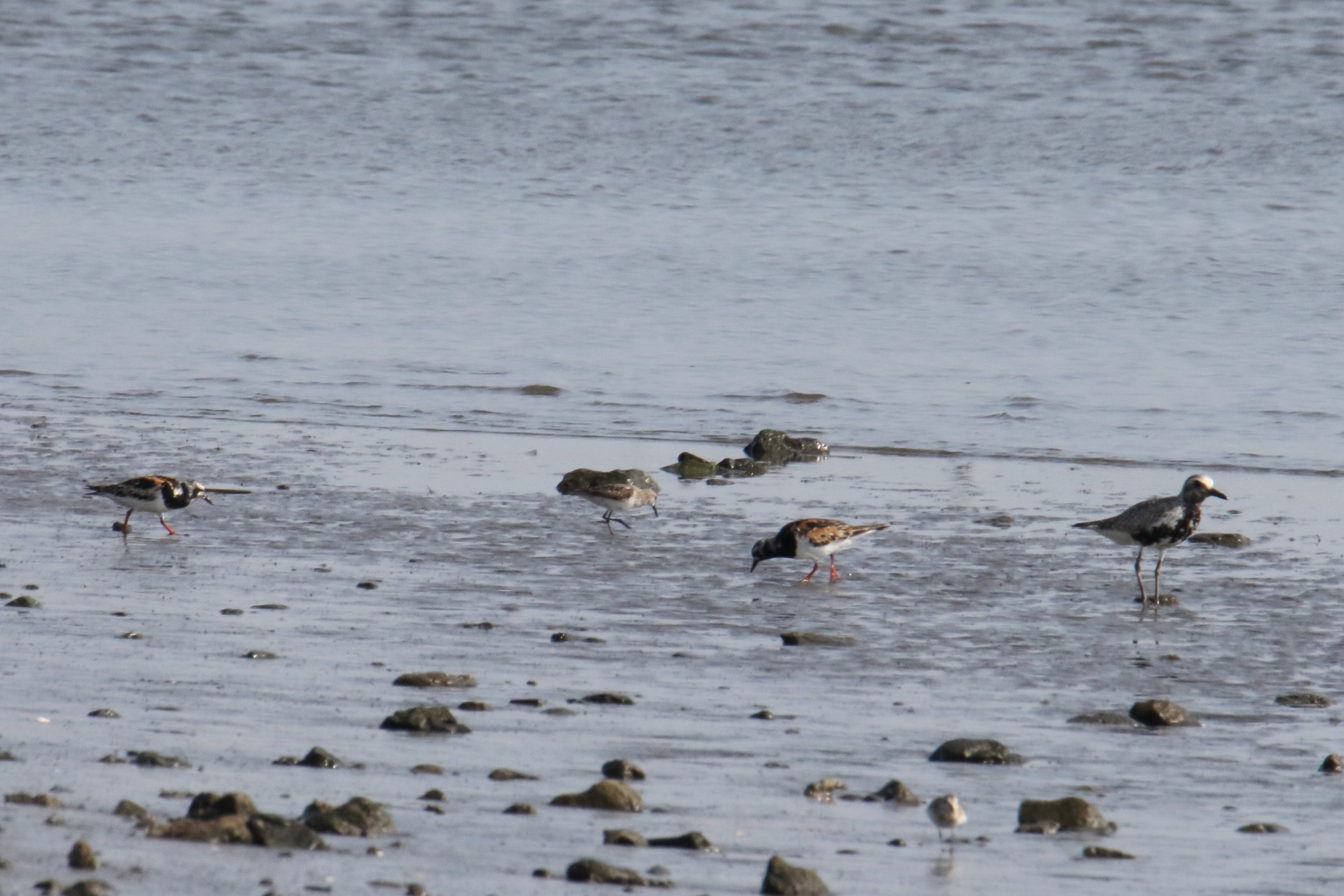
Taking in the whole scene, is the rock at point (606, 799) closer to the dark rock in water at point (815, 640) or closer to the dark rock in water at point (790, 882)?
the dark rock in water at point (790, 882)

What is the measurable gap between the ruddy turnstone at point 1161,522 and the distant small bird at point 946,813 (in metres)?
5.06

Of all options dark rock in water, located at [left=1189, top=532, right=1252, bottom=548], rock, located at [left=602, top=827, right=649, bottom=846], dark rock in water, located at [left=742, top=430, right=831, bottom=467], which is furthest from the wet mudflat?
dark rock in water, located at [left=742, top=430, right=831, bottom=467]

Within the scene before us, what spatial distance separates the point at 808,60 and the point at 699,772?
32657mm

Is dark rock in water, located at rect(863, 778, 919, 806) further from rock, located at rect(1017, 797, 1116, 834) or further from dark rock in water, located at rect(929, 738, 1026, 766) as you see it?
dark rock in water, located at rect(929, 738, 1026, 766)

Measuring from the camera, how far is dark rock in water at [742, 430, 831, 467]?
15086 millimetres

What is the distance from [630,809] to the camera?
→ 254 inches

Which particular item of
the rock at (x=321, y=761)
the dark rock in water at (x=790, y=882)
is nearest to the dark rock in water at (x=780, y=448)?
the rock at (x=321, y=761)

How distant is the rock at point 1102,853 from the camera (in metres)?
6.19

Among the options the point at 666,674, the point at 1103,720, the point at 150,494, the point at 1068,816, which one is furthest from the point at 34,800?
the point at 150,494

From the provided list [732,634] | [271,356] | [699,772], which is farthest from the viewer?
[271,356]

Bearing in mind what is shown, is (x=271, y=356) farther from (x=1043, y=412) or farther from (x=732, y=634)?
(x=732, y=634)

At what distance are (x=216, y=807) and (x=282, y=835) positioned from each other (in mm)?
276

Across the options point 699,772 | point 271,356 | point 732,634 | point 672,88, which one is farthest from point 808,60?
point 699,772

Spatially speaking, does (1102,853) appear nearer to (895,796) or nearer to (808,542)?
(895,796)
